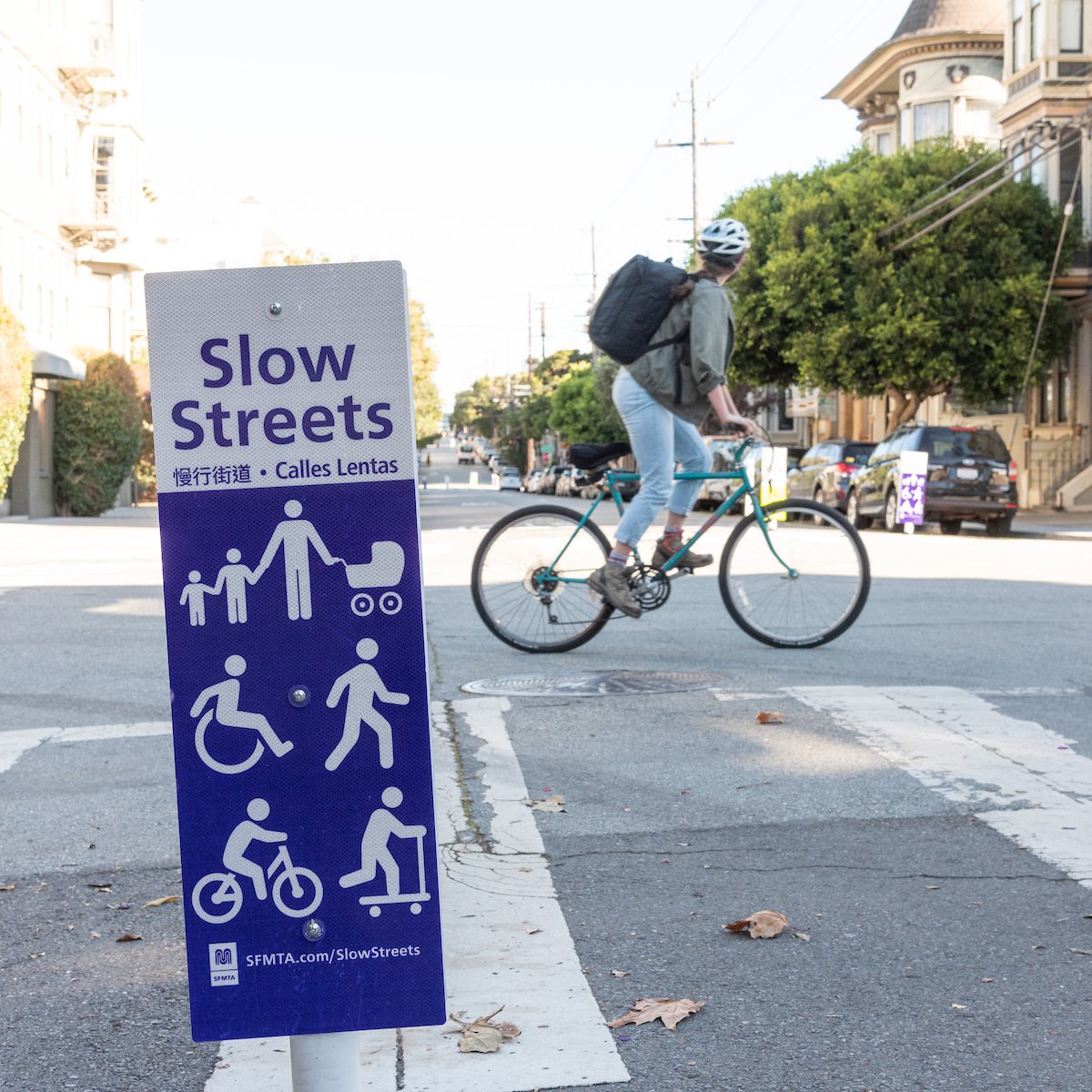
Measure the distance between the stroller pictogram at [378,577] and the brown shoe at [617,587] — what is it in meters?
4.86

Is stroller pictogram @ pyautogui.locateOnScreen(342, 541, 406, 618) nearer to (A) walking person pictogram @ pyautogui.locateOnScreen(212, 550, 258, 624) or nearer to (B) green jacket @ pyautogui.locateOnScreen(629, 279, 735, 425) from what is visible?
(A) walking person pictogram @ pyautogui.locateOnScreen(212, 550, 258, 624)

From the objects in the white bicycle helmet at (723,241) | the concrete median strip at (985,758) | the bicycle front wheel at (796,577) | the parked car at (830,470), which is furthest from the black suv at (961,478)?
the concrete median strip at (985,758)

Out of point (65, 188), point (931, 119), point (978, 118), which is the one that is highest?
point (931, 119)

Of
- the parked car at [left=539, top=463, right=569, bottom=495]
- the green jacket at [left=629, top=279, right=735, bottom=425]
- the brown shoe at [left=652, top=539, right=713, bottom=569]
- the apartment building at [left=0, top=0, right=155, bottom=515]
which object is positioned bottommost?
the parked car at [left=539, top=463, right=569, bottom=495]

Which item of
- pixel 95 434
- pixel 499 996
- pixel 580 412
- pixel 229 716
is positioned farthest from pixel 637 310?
pixel 580 412

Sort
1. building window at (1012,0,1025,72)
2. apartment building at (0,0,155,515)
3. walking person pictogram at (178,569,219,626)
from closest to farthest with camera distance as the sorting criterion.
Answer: walking person pictogram at (178,569,219,626) → apartment building at (0,0,155,515) → building window at (1012,0,1025,72)

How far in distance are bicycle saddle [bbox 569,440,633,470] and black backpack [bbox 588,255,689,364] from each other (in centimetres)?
47

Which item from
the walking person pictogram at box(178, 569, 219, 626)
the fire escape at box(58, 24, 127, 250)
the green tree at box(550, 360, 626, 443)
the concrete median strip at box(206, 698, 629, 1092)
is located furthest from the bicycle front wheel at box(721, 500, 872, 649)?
the green tree at box(550, 360, 626, 443)

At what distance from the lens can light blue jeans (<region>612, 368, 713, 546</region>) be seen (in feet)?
23.0

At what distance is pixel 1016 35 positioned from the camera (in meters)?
33.9

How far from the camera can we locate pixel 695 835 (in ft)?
13.7

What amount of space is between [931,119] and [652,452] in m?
38.8

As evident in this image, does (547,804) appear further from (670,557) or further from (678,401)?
(678,401)

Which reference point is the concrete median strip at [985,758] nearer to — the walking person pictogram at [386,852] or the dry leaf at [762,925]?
the dry leaf at [762,925]
